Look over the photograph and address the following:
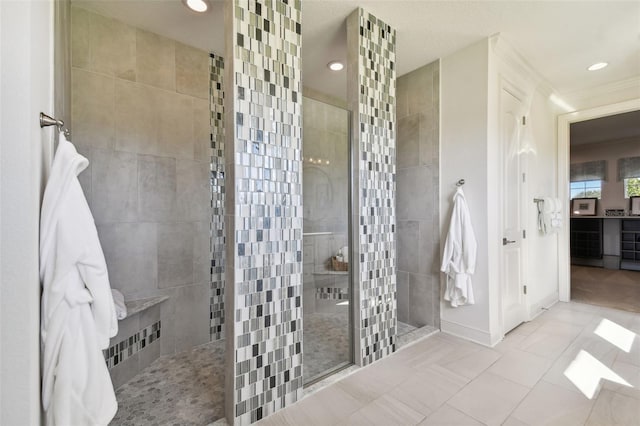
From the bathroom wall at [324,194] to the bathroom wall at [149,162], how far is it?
1.08 metres

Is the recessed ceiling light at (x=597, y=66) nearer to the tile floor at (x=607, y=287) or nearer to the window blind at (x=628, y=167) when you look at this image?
the tile floor at (x=607, y=287)

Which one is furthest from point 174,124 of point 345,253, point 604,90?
point 604,90

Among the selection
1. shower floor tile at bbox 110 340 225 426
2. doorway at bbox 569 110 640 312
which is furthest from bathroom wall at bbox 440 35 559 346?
doorway at bbox 569 110 640 312

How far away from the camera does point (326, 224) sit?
2.20m

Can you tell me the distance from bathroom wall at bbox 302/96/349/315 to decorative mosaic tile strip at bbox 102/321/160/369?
1281mm

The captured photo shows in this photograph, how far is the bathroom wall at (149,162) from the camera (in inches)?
80.0

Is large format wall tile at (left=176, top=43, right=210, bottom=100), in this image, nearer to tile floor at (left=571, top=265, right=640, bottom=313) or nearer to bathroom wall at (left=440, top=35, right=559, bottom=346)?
bathroom wall at (left=440, top=35, right=559, bottom=346)

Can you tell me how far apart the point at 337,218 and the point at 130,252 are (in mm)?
1696

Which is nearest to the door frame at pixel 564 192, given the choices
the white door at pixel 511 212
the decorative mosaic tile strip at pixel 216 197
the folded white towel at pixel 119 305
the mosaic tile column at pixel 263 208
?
the white door at pixel 511 212

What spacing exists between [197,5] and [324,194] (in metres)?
1.64

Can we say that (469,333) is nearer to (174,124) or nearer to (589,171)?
(174,124)

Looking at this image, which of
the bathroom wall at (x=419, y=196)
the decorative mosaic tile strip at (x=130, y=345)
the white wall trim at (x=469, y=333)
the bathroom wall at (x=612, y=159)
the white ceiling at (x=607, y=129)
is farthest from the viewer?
the bathroom wall at (x=612, y=159)

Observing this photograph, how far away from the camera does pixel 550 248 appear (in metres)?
3.49

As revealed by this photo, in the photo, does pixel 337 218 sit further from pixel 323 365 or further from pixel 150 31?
pixel 150 31
